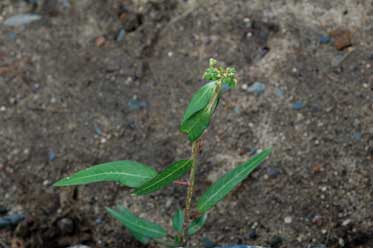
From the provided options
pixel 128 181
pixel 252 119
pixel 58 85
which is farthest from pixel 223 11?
pixel 128 181

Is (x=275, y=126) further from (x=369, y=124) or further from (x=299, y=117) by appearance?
(x=369, y=124)

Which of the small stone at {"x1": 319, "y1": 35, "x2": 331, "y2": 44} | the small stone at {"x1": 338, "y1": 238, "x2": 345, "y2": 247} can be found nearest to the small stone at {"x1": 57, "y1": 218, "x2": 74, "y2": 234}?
the small stone at {"x1": 338, "y1": 238, "x2": 345, "y2": 247}

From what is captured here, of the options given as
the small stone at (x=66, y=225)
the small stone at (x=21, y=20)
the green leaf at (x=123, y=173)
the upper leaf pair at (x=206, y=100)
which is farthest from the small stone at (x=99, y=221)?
the small stone at (x=21, y=20)

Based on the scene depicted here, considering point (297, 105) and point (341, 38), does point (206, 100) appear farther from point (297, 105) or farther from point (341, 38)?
point (341, 38)

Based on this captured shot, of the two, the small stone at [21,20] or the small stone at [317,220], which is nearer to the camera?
the small stone at [317,220]

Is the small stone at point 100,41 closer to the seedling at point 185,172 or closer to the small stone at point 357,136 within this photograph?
the seedling at point 185,172

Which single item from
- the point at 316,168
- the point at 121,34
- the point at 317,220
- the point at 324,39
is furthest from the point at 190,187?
the point at 121,34
